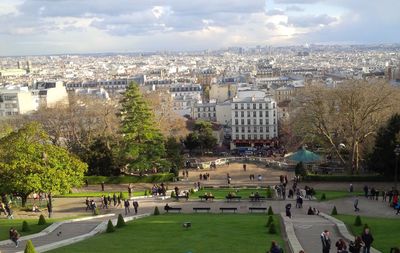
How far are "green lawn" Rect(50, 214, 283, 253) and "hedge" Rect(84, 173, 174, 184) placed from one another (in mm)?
22235

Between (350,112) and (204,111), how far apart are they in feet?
261

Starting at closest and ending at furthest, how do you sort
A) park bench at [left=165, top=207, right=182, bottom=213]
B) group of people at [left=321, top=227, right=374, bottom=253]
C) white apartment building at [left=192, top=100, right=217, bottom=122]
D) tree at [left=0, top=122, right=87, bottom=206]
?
group of people at [left=321, top=227, right=374, bottom=253]
park bench at [left=165, top=207, right=182, bottom=213]
tree at [left=0, top=122, right=87, bottom=206]
white apartment building at [left=192, top=100, right=217, bottom=122]

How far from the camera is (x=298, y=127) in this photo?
57.8 m

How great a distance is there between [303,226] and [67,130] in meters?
50.3

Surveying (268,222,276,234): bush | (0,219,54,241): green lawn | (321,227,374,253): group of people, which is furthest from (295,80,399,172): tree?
(321,227,374,253): group of people

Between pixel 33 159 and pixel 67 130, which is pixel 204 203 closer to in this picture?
pixel 33 159

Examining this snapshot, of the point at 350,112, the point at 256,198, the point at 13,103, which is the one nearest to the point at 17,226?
the point at 256,198

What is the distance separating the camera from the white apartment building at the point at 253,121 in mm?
104812

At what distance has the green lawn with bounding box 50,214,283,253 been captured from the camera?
24516 millimetres

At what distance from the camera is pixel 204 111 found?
131 meters

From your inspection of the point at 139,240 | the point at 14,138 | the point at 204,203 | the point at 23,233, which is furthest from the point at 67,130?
the point at 139,240

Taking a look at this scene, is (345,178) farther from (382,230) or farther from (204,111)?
Result: (204,111)

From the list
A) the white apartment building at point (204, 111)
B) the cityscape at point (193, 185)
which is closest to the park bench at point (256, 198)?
the cityscape at point (193, 185)

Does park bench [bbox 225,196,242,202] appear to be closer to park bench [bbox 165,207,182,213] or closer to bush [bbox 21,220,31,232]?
park bench [bbox 165,207,182,213]
